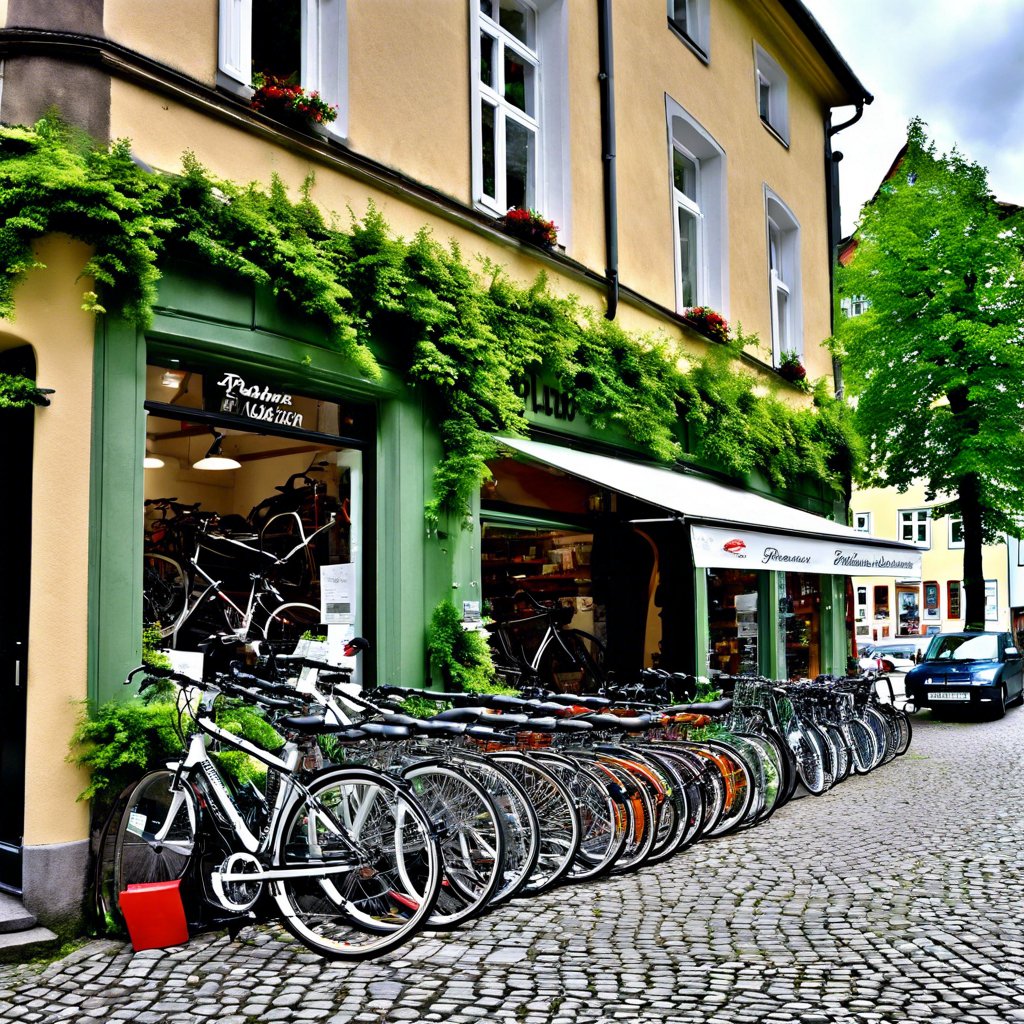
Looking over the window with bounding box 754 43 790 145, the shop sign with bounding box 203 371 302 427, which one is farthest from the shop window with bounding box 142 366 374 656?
the window with bounding box 754 43 790 145

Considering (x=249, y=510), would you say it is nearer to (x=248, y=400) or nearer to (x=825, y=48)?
(x=248, y=400)

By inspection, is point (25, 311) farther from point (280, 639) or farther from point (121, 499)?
point (280, 639)

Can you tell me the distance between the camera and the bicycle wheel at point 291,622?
7.51 meters

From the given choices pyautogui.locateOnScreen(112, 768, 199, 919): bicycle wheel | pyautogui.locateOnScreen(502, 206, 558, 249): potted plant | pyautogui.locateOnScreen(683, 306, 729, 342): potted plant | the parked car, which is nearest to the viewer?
pyautogui.locateOnScreen(112, 768, 199, 919): bicycle wheel

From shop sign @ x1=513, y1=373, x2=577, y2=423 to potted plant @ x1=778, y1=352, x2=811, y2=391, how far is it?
6.48 m

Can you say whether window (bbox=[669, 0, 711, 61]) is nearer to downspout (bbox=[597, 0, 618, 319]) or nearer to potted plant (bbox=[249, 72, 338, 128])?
downspout (bbox=[597, 0, 618, 319])

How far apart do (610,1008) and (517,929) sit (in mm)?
1098

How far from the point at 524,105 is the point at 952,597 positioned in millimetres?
37844

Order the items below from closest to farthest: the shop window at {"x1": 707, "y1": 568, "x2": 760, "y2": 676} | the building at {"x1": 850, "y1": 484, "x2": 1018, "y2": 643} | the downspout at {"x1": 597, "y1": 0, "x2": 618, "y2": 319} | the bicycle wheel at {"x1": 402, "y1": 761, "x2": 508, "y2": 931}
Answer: the bicycle wheel at {"x1": 402, "y1": 761, "x2": 508, "y2": 931} → the downspout at {"x1": 597, "y1": 0, "x2": 618, "y2": 319} → the shop window at {"x1": 707, "y1": 568, "x2": 760, "y2": 676} → the building at {"x1": 850, "y1": 484, "x2": 1018, "y2": 643}

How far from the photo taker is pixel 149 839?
5328 mm

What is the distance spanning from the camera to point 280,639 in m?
7.51

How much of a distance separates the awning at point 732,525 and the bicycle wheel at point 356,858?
3.95 metres

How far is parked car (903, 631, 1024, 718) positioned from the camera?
17328mm

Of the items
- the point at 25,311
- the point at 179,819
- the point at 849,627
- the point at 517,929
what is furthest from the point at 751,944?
the point at 849,627
